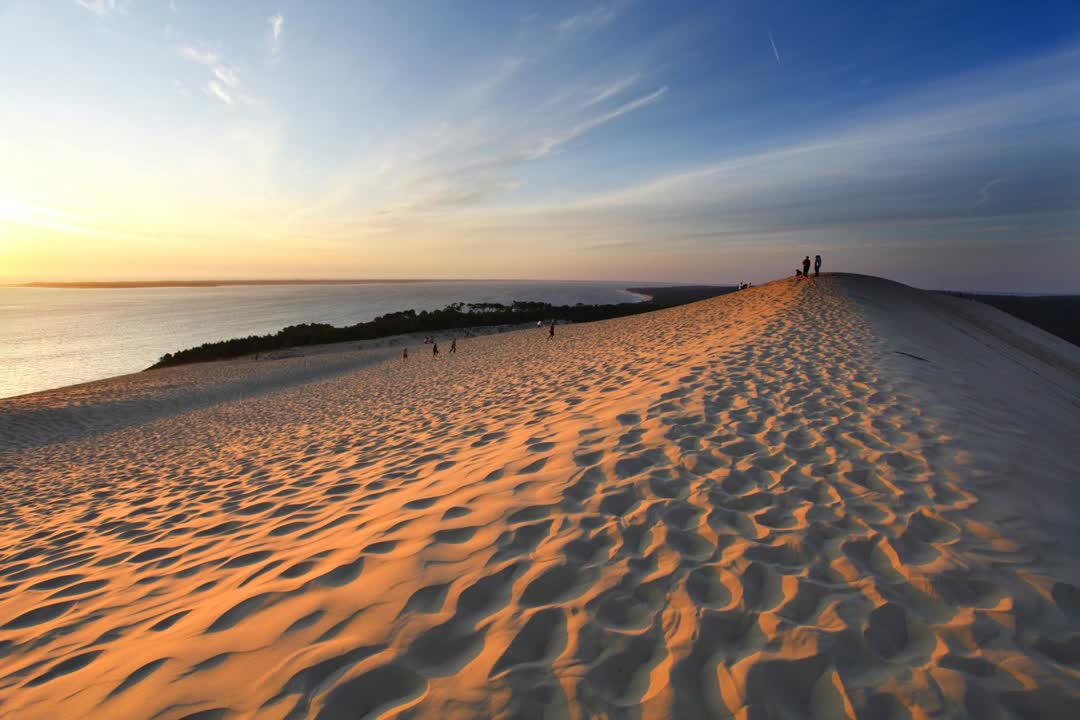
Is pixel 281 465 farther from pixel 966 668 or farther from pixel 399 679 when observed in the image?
pixel 966 668

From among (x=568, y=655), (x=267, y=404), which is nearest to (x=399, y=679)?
(x=568, y=655)

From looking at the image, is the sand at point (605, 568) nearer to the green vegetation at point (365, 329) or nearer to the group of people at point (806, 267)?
the group of people at point (806, 267)

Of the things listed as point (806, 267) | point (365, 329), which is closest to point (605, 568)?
point (806, 267)

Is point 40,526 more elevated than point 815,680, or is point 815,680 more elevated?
point 815,680

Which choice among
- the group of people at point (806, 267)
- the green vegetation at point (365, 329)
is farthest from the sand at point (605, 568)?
the green vegetation at point (365, 329)

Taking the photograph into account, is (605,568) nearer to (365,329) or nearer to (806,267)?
(806,267)

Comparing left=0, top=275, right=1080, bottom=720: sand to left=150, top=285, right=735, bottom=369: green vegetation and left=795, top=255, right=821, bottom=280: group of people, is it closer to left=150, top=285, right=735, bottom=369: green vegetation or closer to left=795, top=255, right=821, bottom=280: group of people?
left=795, top=255, right=821, bottom=280: group of people

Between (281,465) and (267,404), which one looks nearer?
(281,465)

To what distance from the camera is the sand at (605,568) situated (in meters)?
1.92

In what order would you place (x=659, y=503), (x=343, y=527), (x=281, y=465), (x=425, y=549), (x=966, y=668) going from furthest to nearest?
(x=281, y=465)
(x=343, y=527)
(x=659, y=503)
(x=425, y=549)
(x=966, y=668)

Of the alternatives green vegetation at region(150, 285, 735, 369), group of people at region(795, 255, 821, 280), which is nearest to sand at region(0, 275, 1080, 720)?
group of people at region(795, 255, 821, 280)

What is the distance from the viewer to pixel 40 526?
5461mm

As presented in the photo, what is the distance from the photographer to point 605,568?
268 centimetres

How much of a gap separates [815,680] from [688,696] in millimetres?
571
